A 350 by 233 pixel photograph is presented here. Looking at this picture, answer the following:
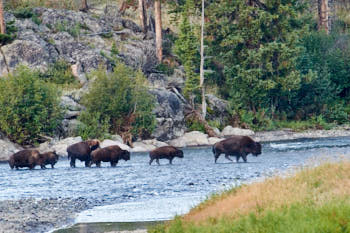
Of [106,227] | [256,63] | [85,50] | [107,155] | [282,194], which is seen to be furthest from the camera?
[256,63]

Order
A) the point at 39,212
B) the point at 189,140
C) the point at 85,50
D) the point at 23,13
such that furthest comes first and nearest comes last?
the point at 23,13 < the point at 85,50 < the point at 189,140 < the point at 39,212

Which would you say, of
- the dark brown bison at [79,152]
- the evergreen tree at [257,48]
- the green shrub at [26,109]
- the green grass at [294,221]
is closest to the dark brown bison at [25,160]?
the dark brown bison at [79,152]

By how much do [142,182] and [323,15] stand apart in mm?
58184

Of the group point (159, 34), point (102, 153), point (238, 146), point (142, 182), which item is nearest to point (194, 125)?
point (159, 34)

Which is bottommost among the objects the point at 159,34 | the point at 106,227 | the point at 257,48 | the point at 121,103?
the point at 106,227

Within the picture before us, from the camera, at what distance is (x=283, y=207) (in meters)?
13.8

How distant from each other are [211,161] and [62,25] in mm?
35417

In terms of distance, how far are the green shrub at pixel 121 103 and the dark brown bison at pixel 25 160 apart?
654 inches

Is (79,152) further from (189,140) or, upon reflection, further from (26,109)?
(189,140)

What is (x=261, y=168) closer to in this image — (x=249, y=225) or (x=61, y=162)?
(x=61, y=162)

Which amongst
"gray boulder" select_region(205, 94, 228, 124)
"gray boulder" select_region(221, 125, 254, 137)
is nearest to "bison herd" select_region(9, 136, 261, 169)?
"gray boulder" select_region(221, 125, 254, 137)

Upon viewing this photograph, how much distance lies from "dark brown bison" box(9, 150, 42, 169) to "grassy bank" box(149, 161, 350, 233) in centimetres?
2226

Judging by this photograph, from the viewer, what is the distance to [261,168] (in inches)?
1348

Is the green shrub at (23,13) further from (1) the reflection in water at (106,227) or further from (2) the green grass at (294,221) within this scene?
(2) the green grass at (294,221)
